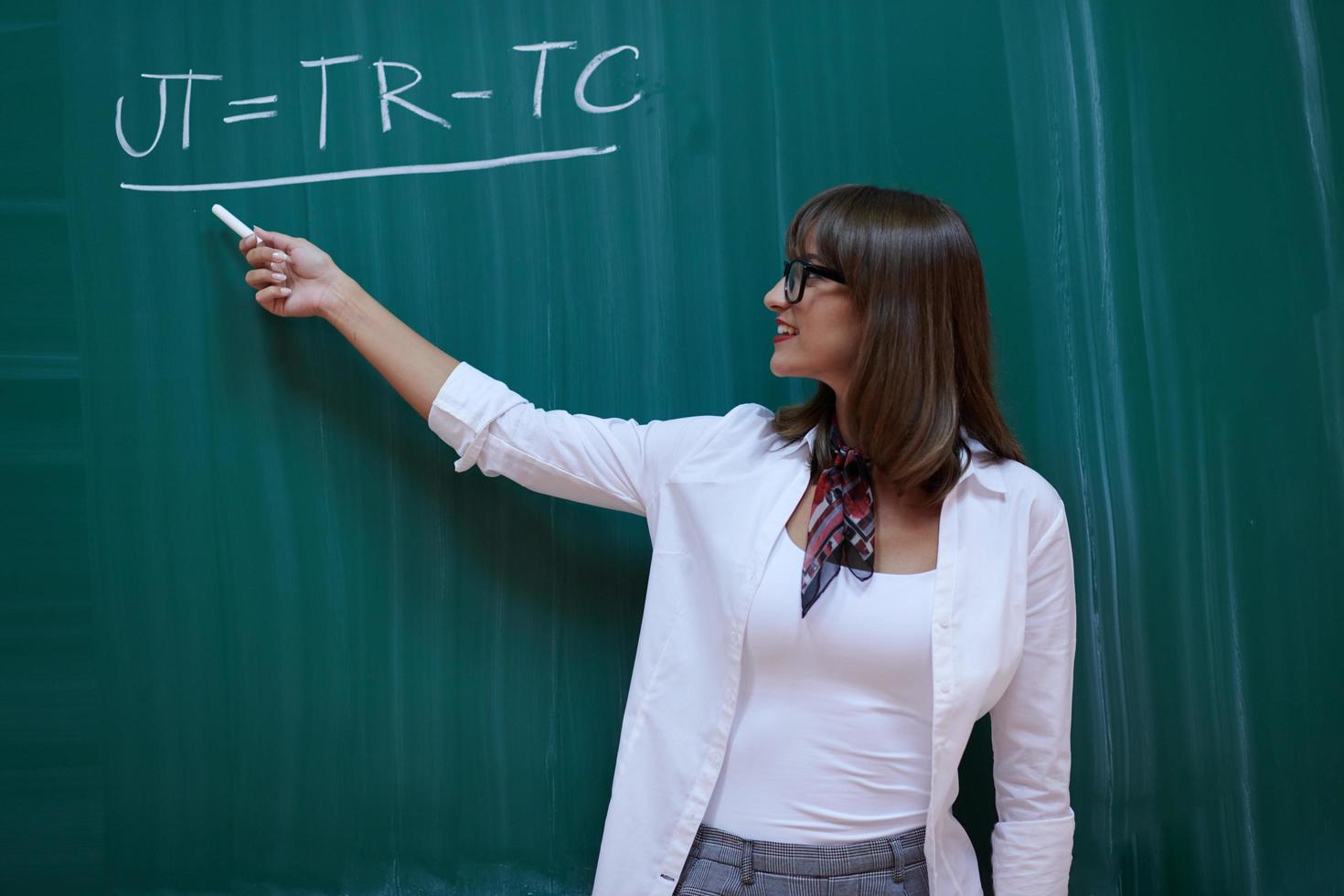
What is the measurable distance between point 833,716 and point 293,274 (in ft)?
2.94

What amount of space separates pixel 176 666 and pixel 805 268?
3.29ft

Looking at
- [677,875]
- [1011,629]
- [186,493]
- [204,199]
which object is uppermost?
[204,199]

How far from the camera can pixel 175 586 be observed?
1.45 m

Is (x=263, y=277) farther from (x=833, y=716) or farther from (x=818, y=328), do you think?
(x=833, y=716)

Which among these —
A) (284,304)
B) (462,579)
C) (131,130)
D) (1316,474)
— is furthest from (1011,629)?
(131,130)

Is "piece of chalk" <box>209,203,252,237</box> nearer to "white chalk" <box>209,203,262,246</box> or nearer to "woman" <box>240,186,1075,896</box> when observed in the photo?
"white chalk" <box>209,203,262,246</box>

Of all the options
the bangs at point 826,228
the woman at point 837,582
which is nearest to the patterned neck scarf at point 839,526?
the woman at point 837,582

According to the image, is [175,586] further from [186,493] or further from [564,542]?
[564,542]

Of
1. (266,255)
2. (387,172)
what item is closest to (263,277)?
(266,255)

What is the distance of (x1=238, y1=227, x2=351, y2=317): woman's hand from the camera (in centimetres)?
139

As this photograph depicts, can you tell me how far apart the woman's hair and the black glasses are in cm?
1

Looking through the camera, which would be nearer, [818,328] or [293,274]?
[818,328]

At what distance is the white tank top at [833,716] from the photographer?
1215mm

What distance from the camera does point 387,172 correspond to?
4.81 feet
